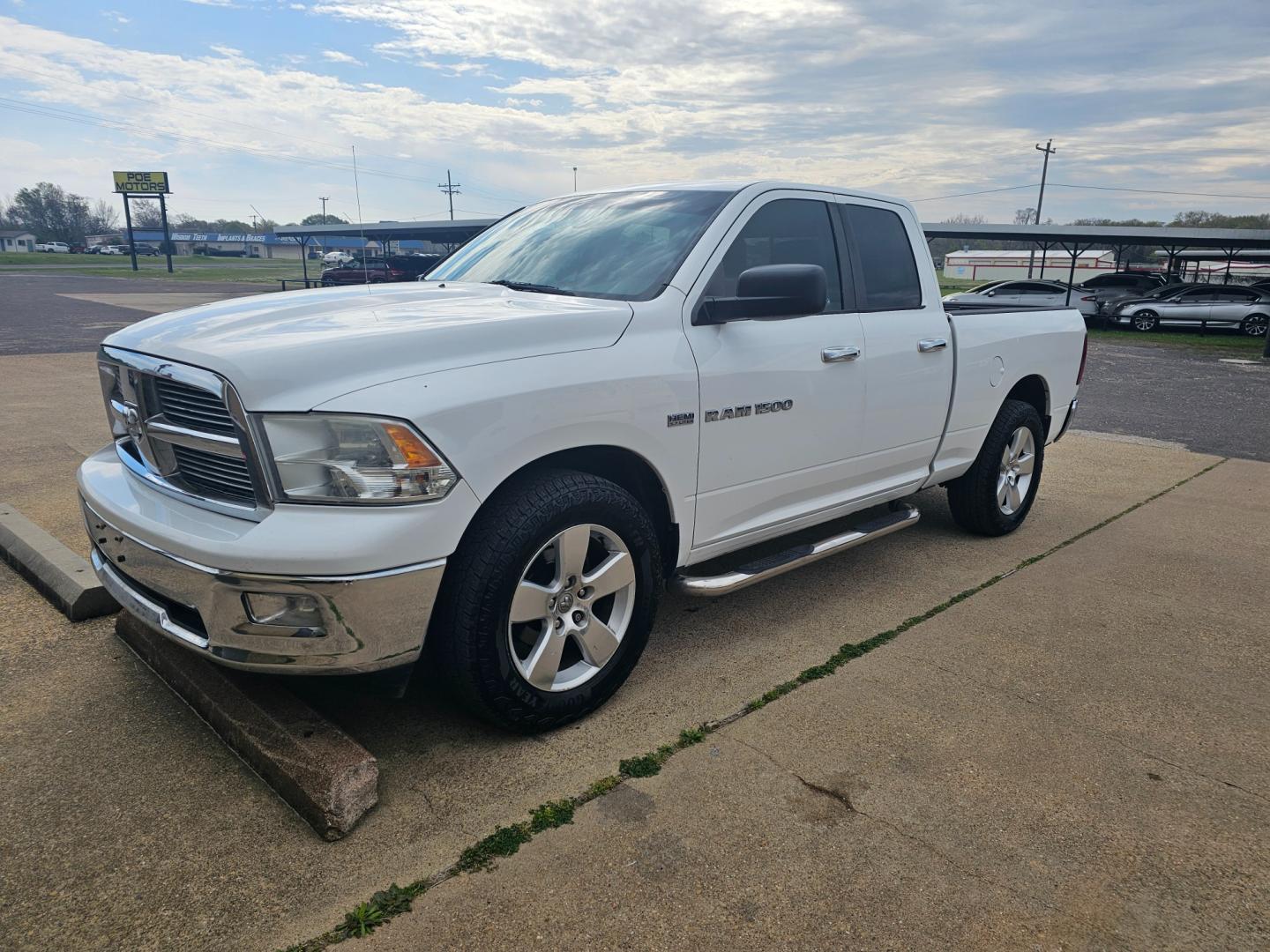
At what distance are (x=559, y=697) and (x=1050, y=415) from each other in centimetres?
408

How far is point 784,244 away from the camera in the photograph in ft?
12.5

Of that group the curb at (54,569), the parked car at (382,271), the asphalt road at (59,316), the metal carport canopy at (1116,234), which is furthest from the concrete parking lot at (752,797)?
the metal carport canopy at (1116,234)

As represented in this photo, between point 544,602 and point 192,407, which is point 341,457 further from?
point 544,602

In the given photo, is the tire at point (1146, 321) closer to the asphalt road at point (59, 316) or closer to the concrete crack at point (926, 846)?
the asphalt road at point (59, 316)

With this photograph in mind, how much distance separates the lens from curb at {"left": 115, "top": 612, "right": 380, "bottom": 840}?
244cm

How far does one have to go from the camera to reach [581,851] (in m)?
2.39

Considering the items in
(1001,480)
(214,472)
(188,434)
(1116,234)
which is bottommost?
(1001,480)

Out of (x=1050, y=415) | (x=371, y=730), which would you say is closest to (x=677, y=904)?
(x=371, y=730)

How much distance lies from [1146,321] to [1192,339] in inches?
81.8

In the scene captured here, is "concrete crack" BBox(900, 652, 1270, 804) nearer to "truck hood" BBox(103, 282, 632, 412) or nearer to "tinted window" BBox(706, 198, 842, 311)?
"tinted window" BBox(706, 198, 842, 311)

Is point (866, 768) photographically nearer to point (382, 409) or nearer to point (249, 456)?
point (382, 409)

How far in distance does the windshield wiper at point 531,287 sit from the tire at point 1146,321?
2605cm

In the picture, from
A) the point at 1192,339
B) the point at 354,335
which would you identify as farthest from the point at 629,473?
the point at 1192,339

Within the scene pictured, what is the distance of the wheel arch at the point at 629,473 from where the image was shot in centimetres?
288
